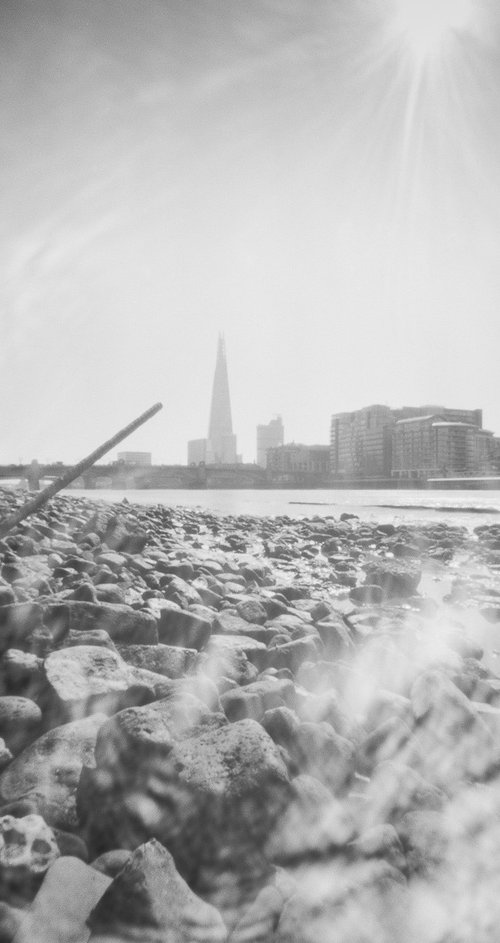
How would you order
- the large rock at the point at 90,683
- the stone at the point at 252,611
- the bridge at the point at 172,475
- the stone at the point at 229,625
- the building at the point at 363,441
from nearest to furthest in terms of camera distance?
the large rock at the point at 90,683 → the stone at the point at 229,625 → the stone at the point at 252,611 → the bridge at the point at 172,475 → the building at the point at 363,441

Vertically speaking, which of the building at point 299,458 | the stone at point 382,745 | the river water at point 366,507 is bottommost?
the river water at point 366,507

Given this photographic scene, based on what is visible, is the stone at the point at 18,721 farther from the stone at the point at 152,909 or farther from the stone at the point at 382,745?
the stone at the point at 382,745

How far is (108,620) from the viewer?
3217 millimetres

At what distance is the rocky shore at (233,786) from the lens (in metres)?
1.32

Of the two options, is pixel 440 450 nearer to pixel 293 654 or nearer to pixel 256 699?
pixel 293 654

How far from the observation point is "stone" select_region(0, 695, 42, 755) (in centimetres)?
196

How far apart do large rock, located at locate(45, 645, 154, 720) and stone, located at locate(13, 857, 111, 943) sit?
0.82 metres

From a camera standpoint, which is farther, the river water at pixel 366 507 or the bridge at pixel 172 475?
the bridge at pixel 172 475

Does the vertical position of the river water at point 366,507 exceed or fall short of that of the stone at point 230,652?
it falls short

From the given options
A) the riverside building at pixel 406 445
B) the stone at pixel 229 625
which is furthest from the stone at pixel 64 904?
the riverside building at pixel 406 445

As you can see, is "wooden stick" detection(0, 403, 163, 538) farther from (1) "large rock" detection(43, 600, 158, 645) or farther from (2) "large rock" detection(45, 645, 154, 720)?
(2) "large rock" detection(45, 645, 154, 720)

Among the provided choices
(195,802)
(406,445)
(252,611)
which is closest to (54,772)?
(195,802)

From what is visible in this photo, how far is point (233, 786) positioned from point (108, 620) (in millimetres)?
1833

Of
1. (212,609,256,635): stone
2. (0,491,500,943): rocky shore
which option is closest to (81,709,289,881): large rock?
(0,491,500,943): rocky shore
